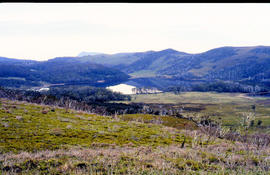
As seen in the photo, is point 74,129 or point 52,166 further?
point 74,129

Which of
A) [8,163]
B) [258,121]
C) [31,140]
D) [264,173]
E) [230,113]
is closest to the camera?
[264,173]

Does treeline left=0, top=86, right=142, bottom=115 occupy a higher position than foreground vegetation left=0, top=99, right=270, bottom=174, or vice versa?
foreground vegetation left=0, top=99, right=270, bottom=174

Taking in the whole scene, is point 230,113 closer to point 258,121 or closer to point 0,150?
point 258,121

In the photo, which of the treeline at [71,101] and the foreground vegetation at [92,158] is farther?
the treeline at [71,101]

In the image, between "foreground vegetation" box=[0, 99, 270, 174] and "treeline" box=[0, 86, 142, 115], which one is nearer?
"foreground vegetation" box=[0, 99, 270, 174]

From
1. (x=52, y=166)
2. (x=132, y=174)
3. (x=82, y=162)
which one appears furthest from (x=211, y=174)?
(x=52, y=166)

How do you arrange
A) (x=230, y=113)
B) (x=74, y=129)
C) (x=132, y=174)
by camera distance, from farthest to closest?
(x=230, y=113)
(x=74, y=129)
(x=132, y=174)

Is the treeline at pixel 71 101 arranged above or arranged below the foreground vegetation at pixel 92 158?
below

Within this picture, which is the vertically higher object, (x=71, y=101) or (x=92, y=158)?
(x=92, y=158)

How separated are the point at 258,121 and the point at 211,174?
129568 millimetres

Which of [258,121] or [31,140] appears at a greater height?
[31,140]

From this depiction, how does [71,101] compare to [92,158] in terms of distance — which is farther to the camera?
[71,101]

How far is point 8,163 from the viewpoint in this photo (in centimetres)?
877

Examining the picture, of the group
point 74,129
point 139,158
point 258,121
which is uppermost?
point 139,158
